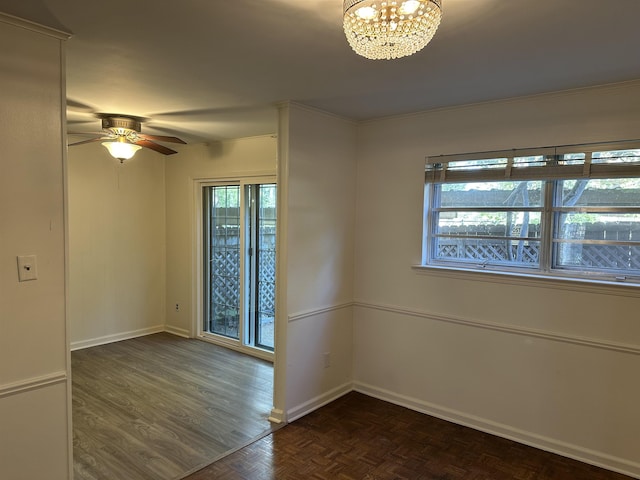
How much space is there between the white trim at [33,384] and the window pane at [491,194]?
2.82m

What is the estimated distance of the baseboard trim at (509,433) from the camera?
8.67 ft

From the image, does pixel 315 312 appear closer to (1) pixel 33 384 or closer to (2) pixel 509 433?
(2) pixel 509 433

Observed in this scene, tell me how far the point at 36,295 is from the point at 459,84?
259 cm

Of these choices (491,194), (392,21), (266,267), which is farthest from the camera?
(266,267)

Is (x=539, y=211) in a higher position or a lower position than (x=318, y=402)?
higher

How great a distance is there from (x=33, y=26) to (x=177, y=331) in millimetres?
4189

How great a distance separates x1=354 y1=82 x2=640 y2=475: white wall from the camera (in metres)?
2.63

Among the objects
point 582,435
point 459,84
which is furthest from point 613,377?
point 459,84

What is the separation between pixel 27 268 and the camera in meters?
1.88

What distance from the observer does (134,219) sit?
520cm

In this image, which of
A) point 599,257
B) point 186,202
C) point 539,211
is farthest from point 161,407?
point 599,257

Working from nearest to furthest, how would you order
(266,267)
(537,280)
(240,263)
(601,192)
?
(601,192), (537,280), (266,267), (240,263)

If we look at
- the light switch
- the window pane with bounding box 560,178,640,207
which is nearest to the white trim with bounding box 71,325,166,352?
the light switch

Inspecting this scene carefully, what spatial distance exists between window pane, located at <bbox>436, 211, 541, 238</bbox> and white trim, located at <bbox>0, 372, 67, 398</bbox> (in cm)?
274
